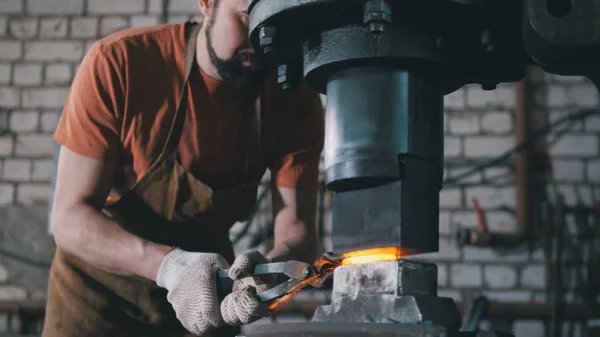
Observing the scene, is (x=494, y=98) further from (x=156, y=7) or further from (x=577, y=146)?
(x=156, y=7)

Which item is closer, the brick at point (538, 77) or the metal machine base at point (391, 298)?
the metal machine base at point (391, 298)

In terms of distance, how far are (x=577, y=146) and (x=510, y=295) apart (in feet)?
2.81

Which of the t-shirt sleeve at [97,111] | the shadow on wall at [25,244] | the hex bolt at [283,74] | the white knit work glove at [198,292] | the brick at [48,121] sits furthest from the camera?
the brick at [48,121]

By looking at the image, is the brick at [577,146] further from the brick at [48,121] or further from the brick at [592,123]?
the brick at [48,121]

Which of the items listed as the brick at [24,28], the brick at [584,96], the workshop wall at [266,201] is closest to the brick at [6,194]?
the workshop wall at [266,201]

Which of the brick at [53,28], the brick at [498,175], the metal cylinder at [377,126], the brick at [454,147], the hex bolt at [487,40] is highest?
the brick at [53,28]

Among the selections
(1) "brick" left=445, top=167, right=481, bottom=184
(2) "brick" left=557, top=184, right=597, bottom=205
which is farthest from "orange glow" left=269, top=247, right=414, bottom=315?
(2) "brick" left=557, top=184, right=597, bottom=205

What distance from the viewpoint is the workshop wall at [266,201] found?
3805mm

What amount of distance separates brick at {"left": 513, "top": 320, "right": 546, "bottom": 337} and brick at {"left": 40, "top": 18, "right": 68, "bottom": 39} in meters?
2.92

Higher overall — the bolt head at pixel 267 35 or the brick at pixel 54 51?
the brick at pixel 54 51

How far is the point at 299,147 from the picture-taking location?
196 centimetres

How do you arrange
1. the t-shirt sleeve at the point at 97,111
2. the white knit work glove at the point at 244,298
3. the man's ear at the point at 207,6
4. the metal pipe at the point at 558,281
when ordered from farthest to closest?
the metal pipe at the point at 558,281, the man's ear at the point at 207,6, the t-shirt sleeve at the point at 97,111, the white knit work glove at the point at 244,298

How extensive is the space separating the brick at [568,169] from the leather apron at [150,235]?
2.42 metres

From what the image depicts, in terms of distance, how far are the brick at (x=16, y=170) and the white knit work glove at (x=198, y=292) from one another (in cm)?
293
